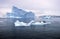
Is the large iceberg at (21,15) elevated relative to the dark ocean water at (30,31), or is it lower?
Result: elevated

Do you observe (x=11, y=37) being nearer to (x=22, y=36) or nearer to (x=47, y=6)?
(x=22, y=36)

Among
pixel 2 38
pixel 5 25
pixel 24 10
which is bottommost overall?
pixel 2 38

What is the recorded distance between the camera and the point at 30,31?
141cm

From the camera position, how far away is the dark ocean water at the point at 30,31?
1375 mm

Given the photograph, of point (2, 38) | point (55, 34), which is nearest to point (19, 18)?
point (2, 38)

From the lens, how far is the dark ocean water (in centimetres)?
138

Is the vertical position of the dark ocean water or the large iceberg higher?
the large iceberg

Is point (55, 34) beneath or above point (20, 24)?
beneath

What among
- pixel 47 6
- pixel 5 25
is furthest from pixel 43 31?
pixel 5 25

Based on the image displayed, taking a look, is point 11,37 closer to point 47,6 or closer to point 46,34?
point 46,34

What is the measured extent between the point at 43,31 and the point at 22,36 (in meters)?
0.24

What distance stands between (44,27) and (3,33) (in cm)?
45

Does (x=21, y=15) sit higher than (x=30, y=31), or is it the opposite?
(x=21, y=15)

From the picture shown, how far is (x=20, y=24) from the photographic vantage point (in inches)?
54.8
